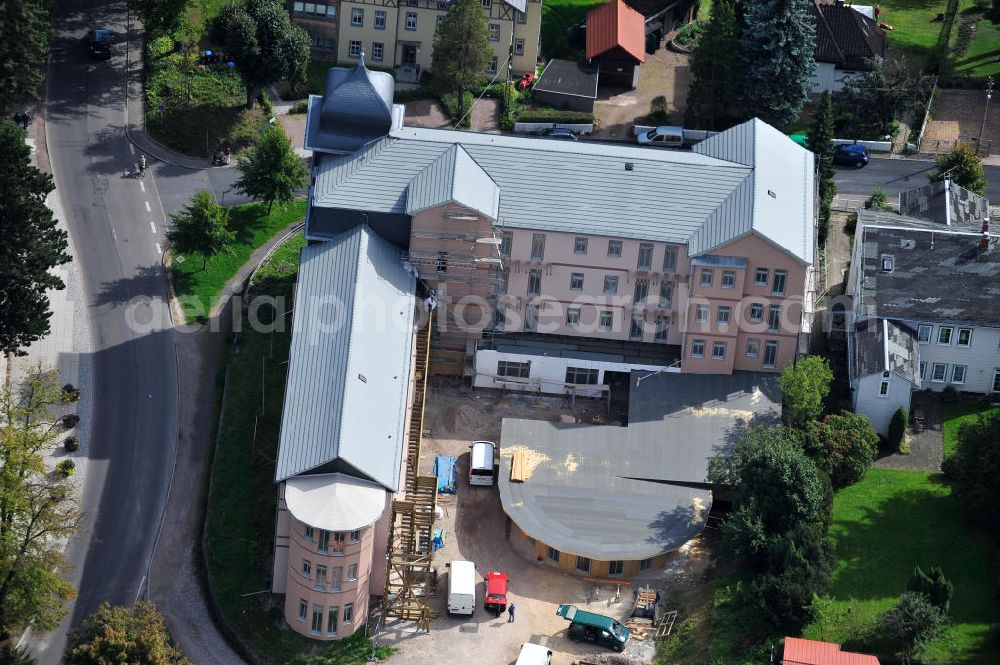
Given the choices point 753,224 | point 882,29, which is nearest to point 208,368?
point 753,224

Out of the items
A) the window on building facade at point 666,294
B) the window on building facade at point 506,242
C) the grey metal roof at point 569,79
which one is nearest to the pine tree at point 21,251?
the window on building facade at point 506,242

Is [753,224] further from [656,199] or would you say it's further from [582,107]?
[582,107]

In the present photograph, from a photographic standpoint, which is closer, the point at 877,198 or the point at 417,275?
the point at 417,275

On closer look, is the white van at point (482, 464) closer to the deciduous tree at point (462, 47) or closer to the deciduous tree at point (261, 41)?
the deciduous tree at point (462, 47)

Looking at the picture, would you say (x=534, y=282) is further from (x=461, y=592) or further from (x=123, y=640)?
(x=123, y=640)

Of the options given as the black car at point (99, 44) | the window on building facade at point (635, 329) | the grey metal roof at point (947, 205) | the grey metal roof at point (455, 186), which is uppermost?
the black car at point (99, 44)

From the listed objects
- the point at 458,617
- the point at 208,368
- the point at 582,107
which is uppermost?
the point at 582,107

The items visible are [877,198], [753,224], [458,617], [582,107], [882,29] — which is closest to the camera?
[458,617]
